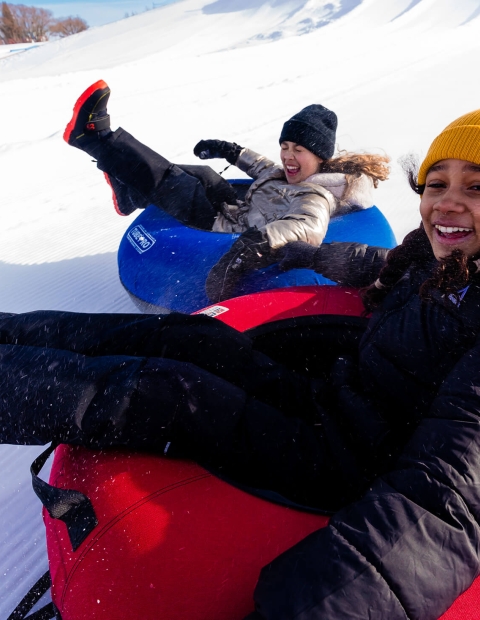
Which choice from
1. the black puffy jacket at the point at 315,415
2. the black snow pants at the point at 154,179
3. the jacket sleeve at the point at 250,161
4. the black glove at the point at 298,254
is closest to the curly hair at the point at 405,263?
the black puffy jacket at the point at 315,415

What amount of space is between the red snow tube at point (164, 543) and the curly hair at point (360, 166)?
176cm

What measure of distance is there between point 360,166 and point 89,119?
138cm

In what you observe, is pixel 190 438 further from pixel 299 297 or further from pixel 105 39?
pixel 105 39

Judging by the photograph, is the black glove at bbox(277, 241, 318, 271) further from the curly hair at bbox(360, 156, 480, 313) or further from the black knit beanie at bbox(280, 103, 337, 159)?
the black knit beanie at bbox(280, 103, 337, 159)

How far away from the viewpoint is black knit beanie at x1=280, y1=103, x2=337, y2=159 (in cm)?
239

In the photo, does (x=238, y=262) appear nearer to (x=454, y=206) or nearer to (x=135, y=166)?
(x=454, y=206)

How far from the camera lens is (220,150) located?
3164 millimetres

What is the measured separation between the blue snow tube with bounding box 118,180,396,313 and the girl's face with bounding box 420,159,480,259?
782mm

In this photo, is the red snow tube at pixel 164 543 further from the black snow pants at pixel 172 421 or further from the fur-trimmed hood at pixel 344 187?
the fur-trimmed hood at pixel 344 187

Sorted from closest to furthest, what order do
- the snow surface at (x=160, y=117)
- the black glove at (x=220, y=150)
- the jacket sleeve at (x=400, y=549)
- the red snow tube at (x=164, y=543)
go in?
the jacket sleeve at (x=400, y=549) → the red snow tube at (x=164, y=543) → the snow surface at (x=160, y=117) → the black glove at (x=220, y=150)

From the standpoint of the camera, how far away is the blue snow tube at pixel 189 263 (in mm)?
1976

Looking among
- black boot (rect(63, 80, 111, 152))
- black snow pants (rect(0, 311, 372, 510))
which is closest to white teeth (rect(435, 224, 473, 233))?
black snow pants (rect(0, 311, 372, 510))

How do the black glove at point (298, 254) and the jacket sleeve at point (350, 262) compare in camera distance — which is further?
the black glove at point (298, 254)

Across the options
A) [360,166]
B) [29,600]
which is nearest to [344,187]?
[360,166]
